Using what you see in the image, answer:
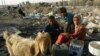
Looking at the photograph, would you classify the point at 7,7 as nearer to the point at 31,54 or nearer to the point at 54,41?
the point at 54,41

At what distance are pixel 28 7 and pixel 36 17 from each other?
3.19 metres

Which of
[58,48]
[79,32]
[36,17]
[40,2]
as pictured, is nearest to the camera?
[58,48]

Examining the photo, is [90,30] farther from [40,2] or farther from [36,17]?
[40,2]

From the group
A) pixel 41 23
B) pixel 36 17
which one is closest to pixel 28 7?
pixel 36 17

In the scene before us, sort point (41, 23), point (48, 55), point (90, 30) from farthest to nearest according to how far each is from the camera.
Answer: point (41, 23) → point (90, 30) → point (48, 55)

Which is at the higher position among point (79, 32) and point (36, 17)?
point (79, 32)

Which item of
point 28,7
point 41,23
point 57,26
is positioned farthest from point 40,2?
point 57,26

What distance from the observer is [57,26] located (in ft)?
21.8

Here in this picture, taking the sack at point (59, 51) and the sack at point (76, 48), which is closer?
the sack at point (59, 51)

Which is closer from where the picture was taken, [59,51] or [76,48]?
[59,51]

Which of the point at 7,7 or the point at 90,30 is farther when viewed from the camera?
the point at 7,7

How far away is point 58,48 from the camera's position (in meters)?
5.57

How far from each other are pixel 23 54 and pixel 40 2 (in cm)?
1178

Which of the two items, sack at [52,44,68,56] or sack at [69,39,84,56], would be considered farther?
sack at [69,39,84,56]
